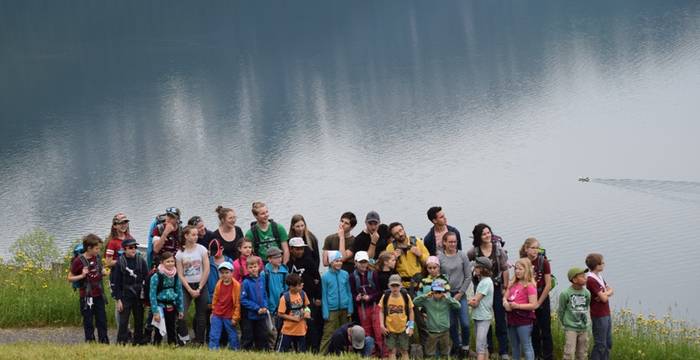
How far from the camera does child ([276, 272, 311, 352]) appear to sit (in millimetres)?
10969

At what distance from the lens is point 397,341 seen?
1088 centimetres

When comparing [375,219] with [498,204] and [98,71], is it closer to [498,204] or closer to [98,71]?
[498,204]

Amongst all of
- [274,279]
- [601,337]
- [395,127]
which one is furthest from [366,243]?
[395,127]

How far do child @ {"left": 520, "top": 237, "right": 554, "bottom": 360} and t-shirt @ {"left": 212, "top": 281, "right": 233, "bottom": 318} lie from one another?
10.2ft

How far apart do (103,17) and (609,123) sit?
58597 mm

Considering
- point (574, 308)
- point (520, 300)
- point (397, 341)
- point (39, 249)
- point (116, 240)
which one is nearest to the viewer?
point (574, 308)

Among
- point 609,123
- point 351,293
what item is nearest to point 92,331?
point 351,293

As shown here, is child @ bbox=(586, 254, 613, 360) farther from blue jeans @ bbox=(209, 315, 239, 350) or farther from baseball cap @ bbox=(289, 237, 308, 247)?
blue jeans @ bbox=(209, 315, 239, 350)

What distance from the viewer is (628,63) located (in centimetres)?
5262

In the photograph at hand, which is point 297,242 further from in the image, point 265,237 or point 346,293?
point 346,293

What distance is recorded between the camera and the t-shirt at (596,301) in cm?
1077

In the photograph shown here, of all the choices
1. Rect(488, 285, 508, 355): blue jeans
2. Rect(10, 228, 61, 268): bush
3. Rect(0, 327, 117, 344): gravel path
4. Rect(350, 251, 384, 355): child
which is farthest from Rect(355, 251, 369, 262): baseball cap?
Rect(10, 228, 61, 268): bush

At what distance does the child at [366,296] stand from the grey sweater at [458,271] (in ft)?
2.55

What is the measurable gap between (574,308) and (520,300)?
0.55m
